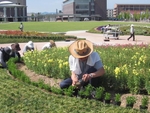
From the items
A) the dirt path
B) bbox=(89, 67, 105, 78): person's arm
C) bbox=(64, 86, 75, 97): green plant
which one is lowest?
the dirt path

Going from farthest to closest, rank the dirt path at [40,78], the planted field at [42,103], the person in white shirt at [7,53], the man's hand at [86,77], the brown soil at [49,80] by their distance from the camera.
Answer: the person in white shirt at [7,53]
the dirt path at [40,78]
the man's hand at [86,77]
the brown soil at [49,80]
the planted field at [42,103]

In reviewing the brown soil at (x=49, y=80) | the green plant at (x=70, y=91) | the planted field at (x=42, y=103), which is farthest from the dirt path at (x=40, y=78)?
the green plant at (x=70, y=91)

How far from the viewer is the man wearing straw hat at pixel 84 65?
6398 millimetres

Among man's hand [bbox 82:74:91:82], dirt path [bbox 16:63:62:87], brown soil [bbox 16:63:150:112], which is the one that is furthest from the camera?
dirt path [bbox 16:63:62:87]

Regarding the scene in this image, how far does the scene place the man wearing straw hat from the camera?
640 centimetres

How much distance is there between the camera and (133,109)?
554 centimetres

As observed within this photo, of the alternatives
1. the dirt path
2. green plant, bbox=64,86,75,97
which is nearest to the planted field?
green plant, bbox=64,86,75,97

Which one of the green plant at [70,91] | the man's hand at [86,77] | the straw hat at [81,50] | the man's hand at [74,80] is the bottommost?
the green plant at [70,91]

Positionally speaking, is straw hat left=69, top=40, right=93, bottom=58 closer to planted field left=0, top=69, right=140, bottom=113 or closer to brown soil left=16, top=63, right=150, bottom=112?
planted field left=0, top=69, right=140, bottom=113

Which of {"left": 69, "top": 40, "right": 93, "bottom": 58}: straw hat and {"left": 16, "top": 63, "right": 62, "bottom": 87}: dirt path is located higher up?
{"left": 69, "top": 40, "right": 93, "bottom": 58}: straw hat

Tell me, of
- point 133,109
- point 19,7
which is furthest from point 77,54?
point 19,7

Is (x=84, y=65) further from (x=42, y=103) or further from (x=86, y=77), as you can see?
(x=42, y=103)

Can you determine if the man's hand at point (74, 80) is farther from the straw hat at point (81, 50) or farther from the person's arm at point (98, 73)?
the straw hat at point (81, 50)

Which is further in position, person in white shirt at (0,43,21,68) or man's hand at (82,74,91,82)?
person in white shirt at (0,43,21,68)
